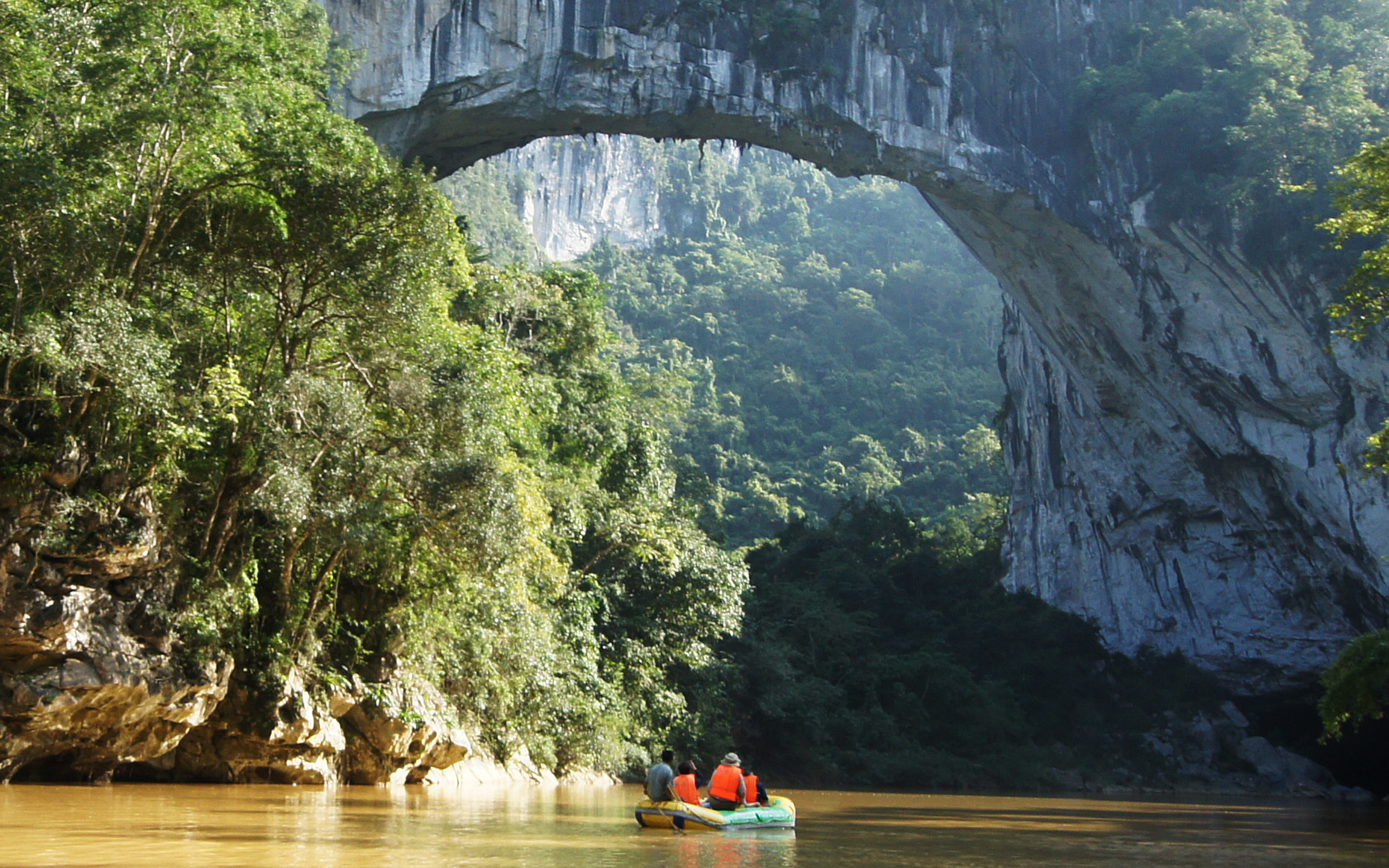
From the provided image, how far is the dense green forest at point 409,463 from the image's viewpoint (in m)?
9.55

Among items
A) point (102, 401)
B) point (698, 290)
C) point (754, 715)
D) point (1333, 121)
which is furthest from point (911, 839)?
point (698, 290)

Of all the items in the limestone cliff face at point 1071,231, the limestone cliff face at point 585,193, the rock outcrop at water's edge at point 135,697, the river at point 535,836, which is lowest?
the river at point 535,836

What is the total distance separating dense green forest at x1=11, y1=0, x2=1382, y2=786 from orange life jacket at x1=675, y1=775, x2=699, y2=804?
10.3 feet

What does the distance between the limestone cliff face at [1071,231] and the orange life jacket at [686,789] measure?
44.1 ft

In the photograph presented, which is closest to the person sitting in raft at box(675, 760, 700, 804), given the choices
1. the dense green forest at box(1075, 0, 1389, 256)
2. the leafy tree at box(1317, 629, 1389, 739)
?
the leafy tree at box(1317, 629, 1389, 739)

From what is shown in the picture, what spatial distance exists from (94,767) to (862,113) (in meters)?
16.0

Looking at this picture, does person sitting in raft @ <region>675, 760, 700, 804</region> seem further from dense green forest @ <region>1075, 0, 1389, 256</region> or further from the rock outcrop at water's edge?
dense green forest @ <region>1075, 0, 1389, 256</region>

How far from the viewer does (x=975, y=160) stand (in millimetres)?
22266

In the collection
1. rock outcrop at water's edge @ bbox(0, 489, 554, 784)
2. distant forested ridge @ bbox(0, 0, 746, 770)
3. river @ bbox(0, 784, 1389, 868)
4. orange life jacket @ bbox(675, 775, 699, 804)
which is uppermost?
distant forested ridge @ bbox(0, 0, 746, 770)

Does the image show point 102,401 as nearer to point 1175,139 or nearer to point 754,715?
point 754,715

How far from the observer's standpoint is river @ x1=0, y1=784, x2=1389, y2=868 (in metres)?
6.11

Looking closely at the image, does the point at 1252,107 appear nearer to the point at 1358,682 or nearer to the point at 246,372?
the point at 1358,682

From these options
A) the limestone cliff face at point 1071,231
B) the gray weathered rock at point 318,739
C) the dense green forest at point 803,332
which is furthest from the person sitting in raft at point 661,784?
the dense green forest at point 803,332

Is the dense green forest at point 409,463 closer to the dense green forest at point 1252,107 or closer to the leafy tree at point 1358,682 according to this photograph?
the dense green forest at point 1252,107
